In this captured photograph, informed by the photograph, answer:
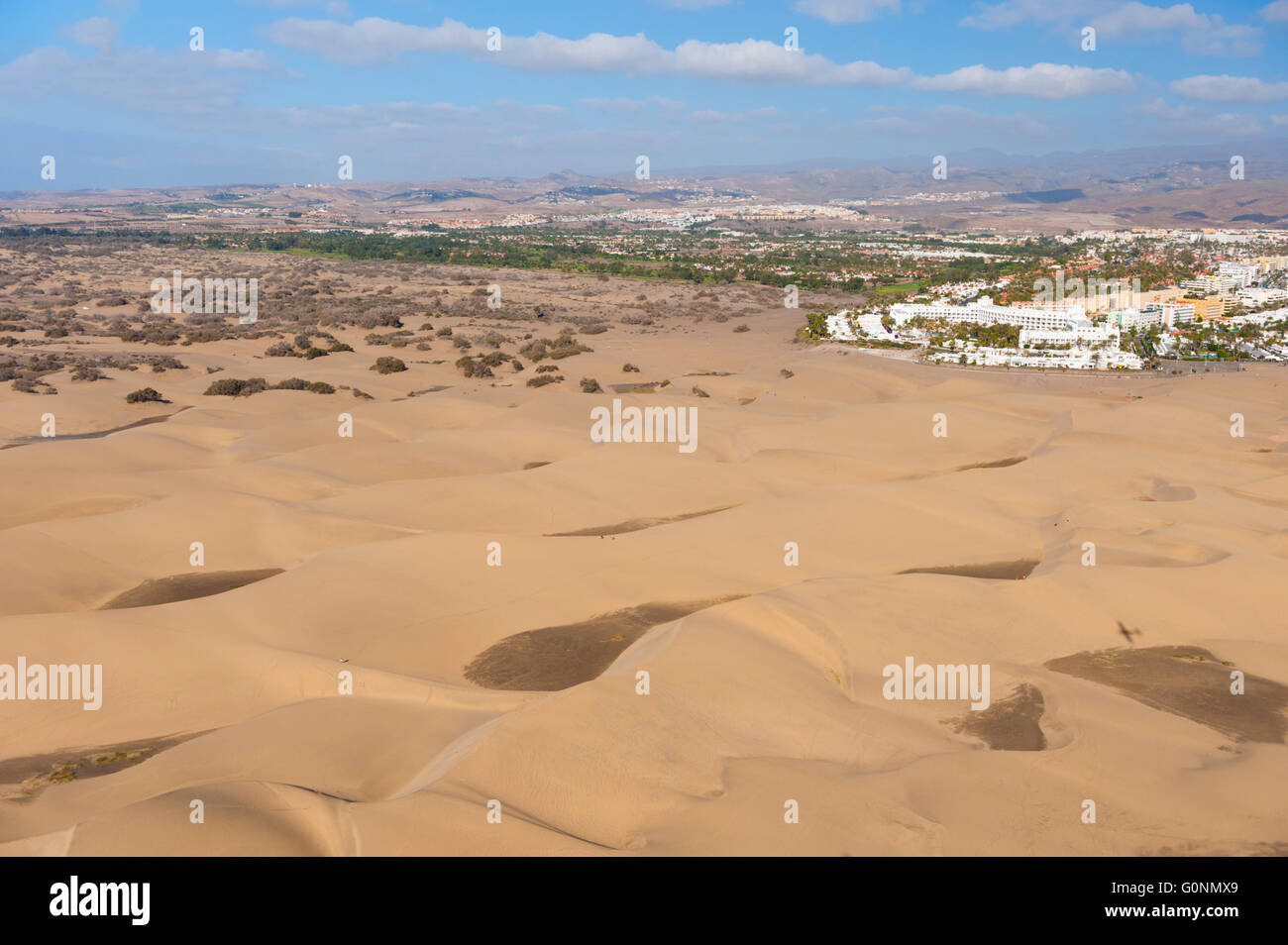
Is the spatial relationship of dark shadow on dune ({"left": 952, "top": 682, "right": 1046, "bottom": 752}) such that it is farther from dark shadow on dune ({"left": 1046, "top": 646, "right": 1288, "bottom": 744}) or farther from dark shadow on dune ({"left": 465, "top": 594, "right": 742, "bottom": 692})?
dark shadow on dune ({"left": 465, "top": 594, "right": 742, "bottom": 692})

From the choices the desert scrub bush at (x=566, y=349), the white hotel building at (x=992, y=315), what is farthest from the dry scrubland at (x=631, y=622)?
the white hotel building at (x=992, y=315)

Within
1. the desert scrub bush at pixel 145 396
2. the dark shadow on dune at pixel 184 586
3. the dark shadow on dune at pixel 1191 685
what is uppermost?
the desert scrub bush at pixel 145 396

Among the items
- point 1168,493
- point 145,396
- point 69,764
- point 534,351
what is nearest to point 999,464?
point 1168,493

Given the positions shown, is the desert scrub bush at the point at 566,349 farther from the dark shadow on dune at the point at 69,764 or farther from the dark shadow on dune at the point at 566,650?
the dark shadow on dune at the point at 69,764

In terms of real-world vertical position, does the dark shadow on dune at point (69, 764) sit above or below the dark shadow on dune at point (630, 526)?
below

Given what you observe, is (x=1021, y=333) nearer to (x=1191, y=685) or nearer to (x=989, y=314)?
(x=989, y=314)

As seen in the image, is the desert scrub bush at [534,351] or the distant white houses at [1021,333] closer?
the desert scrub bush at [534,351]
